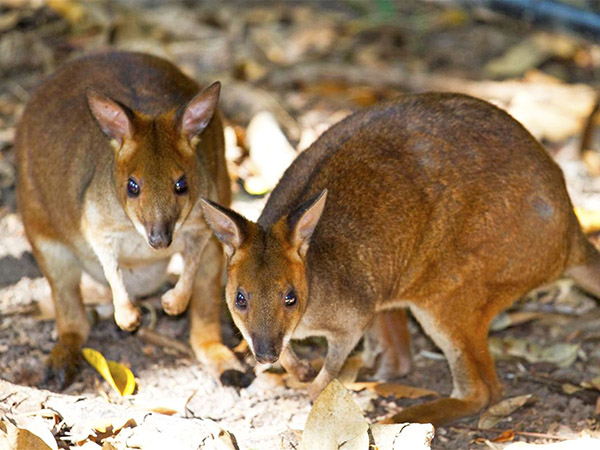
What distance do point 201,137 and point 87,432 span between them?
1.34 meters

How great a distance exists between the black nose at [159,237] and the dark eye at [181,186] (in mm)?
180

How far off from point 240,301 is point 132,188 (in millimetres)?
637

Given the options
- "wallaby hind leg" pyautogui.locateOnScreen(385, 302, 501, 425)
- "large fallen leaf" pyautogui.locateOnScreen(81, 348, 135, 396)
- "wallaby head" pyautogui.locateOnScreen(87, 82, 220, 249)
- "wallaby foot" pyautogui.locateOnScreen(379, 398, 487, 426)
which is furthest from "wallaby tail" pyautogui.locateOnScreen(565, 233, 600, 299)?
"large fallen leaf" pyautogui.locateOnScreen(81, 348, 135, 396)

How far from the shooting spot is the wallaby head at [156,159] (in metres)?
3.69

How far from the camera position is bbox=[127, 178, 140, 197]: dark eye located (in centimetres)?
374

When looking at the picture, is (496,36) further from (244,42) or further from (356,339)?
(356,339)

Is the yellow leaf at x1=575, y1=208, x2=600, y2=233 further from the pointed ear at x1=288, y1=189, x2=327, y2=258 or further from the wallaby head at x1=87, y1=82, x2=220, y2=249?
the wallaby head at x1=87, y1=82, x2=220, y2=249

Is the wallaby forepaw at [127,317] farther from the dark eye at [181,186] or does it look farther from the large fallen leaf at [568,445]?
the large fallen leaf at [568,445]

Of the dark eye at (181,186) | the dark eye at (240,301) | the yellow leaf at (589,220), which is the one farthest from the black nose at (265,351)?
the yellow leaf at (589,220)

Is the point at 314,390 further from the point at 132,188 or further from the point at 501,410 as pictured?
the point at 132,188

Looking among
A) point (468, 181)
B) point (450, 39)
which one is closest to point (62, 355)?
point (468, 181)

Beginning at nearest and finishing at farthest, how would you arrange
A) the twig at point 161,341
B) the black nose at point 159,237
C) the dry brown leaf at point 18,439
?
the dry brown leaf at point 18,439, the black nose at point 159,237, the twig at point 161,341

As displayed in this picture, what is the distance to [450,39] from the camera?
7.13 metres

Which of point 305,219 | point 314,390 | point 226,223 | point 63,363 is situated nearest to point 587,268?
point 314,390
